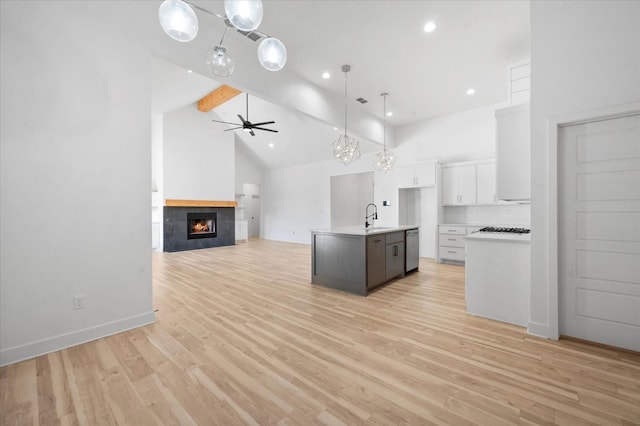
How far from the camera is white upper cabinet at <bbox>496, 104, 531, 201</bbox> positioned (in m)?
2.95

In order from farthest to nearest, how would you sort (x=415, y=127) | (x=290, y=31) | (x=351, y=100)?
(x=415, y=127)
(x=351, y=100)
(x=290, y=31)

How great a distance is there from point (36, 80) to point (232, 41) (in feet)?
7.52

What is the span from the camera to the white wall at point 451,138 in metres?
6.27

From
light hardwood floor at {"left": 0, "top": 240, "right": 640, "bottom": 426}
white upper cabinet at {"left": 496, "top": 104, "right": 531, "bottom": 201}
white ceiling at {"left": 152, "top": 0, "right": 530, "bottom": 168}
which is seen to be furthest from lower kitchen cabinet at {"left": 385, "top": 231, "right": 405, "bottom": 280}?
white ceiling at {"left": 152, "top": 0, "right": 530, "bottom": 168}

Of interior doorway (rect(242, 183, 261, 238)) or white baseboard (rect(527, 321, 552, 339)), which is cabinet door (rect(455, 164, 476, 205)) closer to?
white baseboard (rect(527, 321, 552, 339))

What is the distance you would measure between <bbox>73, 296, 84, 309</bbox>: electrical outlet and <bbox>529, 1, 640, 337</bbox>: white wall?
165 inches

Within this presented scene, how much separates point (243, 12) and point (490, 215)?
21.0ft

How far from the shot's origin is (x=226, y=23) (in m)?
1.52

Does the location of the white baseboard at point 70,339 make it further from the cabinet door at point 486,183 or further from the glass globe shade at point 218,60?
the cabinet door at point 486,183

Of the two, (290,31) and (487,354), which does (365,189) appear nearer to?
(290,31)

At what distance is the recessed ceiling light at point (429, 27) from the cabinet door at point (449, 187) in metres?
3.54

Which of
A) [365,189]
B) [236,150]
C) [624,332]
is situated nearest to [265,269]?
Result: [624,332]

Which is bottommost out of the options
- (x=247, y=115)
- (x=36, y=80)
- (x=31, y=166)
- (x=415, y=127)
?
(x=31, y=166)

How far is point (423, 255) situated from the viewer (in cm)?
691
